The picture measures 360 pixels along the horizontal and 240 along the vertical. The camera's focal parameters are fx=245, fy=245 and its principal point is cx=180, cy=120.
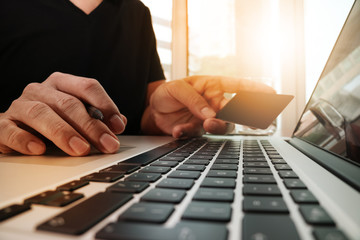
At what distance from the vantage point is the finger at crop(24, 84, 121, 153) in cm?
50

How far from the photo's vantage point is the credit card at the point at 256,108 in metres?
0.68

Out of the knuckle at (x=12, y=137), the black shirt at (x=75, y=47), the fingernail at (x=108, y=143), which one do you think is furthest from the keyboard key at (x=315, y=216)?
the black shirt at (x=75, y=47)

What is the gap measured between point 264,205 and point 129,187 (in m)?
0.13

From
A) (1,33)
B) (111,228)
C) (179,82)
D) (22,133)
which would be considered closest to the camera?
(111,228)

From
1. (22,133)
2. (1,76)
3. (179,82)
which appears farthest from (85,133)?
(1,76)

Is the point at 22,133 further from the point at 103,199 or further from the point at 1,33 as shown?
the point at 1,33

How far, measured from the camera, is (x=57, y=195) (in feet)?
0.71

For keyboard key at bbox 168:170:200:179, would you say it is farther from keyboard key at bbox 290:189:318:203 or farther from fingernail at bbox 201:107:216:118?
fingernail at bbox 201:107:216:118

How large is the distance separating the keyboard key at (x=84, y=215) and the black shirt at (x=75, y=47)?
107 cm

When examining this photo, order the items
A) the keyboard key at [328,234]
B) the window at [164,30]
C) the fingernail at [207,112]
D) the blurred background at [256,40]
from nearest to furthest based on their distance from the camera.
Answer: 1. the keyboard key at [328,234]
2. the fingernail at [207,112]
3. the blurred background at [256,40]
4. the window at [164,30]

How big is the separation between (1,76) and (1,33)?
184 millimetres

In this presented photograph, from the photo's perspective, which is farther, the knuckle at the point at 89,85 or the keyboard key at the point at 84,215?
the knuckle at the point at 89,85

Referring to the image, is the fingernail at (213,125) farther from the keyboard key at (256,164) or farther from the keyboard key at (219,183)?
the keyboard key at (219,183)

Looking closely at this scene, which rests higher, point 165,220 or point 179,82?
point 179,82
